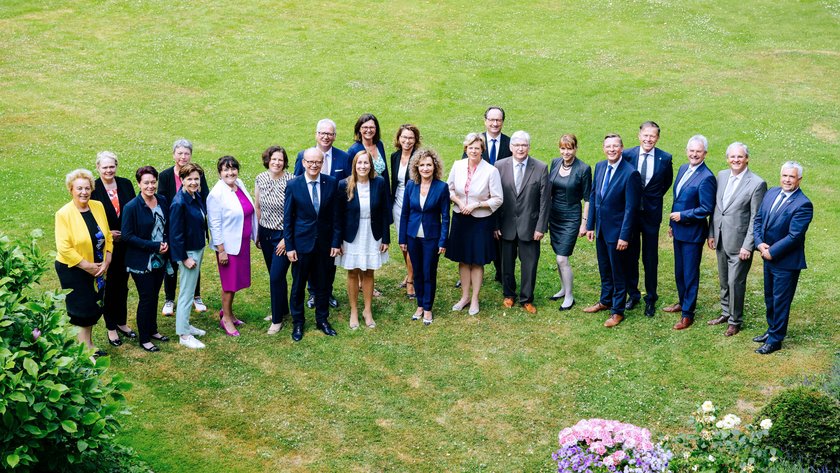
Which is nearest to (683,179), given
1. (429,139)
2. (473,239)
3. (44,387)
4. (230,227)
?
(473,239)

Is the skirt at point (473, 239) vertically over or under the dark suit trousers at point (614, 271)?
over

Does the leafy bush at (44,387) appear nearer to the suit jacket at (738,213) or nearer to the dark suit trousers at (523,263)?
the dark suit trousers at (523,263)

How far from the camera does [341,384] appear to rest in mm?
9828

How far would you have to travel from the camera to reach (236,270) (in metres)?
10.9

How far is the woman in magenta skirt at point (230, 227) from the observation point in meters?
10.7

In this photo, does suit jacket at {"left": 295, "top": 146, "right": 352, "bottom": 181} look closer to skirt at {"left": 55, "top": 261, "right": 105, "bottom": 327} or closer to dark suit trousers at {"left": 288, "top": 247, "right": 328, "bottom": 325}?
dark suit trousers at {"left": 288, "top": 247, "right": 328, "bottom": 325}

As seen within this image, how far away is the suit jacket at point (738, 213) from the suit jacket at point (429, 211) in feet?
11.7

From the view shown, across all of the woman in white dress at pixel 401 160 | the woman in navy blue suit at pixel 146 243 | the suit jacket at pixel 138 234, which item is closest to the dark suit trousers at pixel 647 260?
the woman in white dress at pixel 401 160

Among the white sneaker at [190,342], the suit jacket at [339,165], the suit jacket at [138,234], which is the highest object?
the suit jacket at [339,165]

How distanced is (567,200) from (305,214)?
3.66m

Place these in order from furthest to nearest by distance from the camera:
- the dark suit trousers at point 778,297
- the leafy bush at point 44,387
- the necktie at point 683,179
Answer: the necktie at point 683,179 < the dark suit trousers at point 778,297 < the leafy bush at point 44,387

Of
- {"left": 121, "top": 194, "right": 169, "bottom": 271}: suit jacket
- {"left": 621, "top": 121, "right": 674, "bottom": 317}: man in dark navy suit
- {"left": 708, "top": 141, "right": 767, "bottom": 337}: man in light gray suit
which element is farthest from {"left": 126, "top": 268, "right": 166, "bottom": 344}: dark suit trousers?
{"left": 708, "top": 141, "right": 767, "bottom": 337}: man in light gray suit

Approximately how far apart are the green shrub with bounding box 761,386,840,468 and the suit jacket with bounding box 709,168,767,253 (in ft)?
9.97

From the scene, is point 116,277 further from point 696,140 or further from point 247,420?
point 696,140
